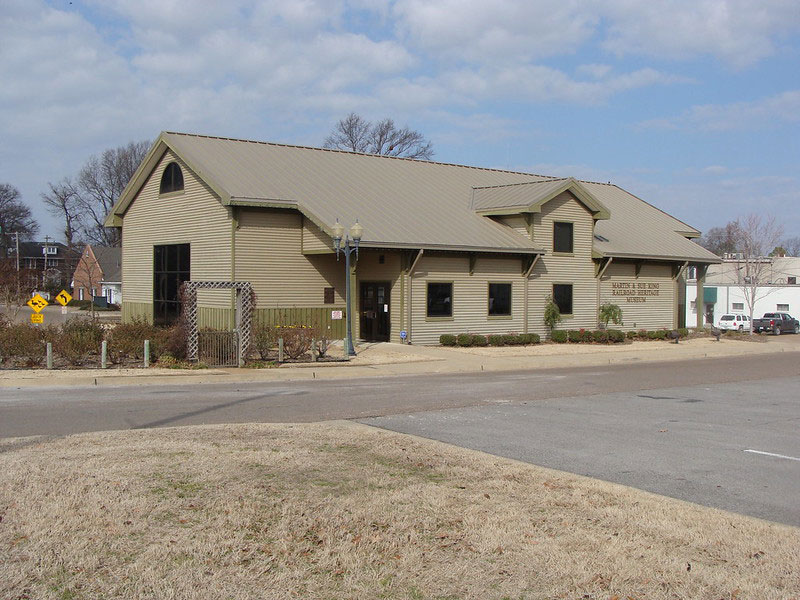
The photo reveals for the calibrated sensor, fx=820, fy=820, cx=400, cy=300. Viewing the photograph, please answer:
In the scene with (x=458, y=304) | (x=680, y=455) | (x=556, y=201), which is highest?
(x=556, y=201)

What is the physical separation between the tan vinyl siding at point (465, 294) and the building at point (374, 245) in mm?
49

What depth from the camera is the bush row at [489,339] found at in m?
29.7

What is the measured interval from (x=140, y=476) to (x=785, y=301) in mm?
59205

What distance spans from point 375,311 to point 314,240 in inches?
140

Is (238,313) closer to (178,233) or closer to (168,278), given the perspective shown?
(178,233)

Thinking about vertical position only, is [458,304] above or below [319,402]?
above

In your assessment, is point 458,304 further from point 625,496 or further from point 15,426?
point 625,496

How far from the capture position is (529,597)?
5223 mm

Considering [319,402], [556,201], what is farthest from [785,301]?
[319,402]

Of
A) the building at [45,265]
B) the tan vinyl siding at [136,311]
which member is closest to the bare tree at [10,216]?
the building at [45,265]

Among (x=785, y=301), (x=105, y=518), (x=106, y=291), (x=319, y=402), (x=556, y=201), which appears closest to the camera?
(x=105, y=518)

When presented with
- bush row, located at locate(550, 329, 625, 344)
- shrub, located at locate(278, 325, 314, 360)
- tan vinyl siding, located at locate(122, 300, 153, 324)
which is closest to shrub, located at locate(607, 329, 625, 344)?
bush row, located at locate(550, 329, 625, 344)

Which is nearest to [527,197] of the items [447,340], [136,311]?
[447,340]

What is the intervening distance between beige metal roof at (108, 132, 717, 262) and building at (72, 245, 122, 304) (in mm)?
43893
